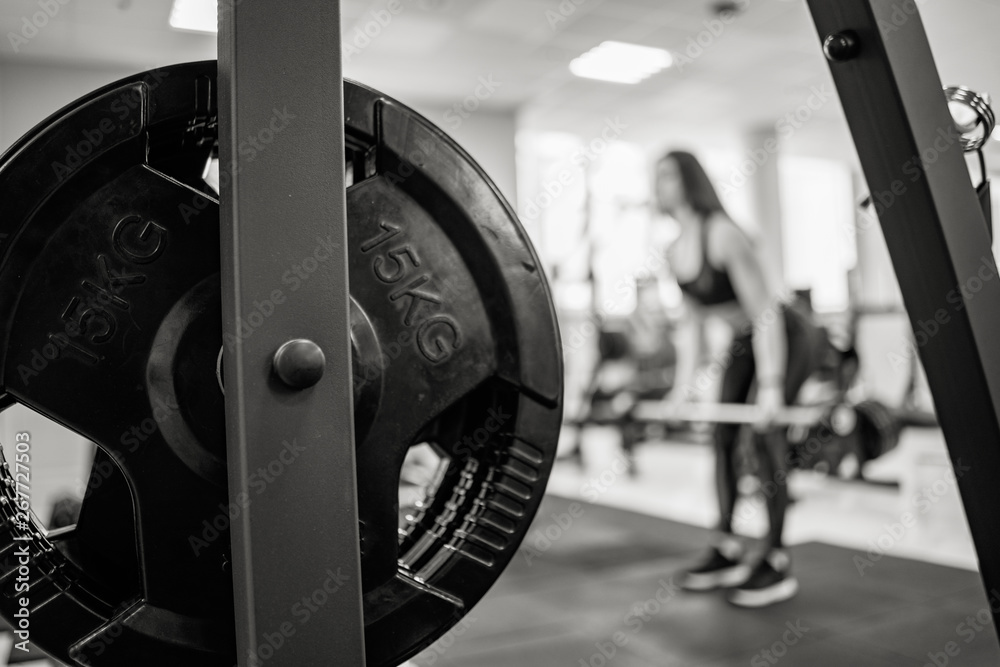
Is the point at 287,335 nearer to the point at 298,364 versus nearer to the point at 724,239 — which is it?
the point at 298,364

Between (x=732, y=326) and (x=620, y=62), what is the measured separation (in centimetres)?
377

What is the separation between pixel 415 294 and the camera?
0.66 meters

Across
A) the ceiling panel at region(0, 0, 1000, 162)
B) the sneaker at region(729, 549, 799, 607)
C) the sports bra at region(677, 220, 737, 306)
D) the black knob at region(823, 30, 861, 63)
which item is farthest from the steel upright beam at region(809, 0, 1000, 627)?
the ceiling panel at region(0, 0, 1000, 162)

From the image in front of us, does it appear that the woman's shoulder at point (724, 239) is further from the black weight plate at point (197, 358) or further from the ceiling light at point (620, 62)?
the ceiling light at point (620, 62)

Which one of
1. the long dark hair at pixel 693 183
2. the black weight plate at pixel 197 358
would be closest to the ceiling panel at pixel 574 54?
the long dark hair at pixel 693 183

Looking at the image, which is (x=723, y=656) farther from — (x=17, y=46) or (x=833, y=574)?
(x=17, y=46)

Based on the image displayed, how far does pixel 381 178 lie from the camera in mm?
649

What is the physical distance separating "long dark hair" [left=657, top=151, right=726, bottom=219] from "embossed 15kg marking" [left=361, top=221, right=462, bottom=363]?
230cm

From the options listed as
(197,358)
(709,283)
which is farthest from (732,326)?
(197,358)

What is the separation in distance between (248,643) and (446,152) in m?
0.39

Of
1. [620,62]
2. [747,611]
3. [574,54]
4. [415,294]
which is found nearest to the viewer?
[415,294]

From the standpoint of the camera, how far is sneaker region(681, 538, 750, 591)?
108 inches

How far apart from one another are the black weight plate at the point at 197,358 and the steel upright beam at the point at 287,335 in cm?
2

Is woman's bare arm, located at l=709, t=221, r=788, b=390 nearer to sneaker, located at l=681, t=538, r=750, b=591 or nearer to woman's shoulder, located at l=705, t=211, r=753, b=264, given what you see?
woman's shoulder, located at l=705, t=211, r=753, b=264
